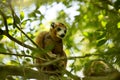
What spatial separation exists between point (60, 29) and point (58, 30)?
122 mm

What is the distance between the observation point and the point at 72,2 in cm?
690

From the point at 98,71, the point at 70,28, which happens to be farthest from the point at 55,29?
the point at 98,71

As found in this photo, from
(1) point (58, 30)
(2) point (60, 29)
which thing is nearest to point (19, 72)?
(2) point (60, 29)

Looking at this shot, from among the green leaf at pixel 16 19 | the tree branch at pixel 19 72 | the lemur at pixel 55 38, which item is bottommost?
the tree branch at pixel 19 72

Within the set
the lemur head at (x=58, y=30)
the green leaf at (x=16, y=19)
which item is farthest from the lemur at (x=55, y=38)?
the green leaf at (x=16, y=19)

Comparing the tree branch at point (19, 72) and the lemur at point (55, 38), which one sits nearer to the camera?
the tree branch at point (19, 72)

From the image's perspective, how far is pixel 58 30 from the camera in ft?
24.0

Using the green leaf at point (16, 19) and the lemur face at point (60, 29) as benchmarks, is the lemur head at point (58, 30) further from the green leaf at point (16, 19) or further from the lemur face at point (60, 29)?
the green leaf at point (16, 19)

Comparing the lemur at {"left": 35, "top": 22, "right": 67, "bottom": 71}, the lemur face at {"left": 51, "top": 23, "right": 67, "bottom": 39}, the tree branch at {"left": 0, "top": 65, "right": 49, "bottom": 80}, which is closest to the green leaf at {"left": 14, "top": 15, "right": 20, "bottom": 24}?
the tree branch at {"left": 0, "top": 65, "right": 49, "bottom": 80}

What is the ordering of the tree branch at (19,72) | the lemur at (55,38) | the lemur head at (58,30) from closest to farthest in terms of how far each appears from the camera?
the tree branch at (19,72), the lemur at (55,38), the lemur head at (58,30)

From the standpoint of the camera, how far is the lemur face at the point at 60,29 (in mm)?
7023

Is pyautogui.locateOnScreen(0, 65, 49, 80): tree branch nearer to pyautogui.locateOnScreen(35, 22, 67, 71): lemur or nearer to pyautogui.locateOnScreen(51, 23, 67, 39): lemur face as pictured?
pyautogui.locateOnScreen(35, 22, 67, 71): lemur

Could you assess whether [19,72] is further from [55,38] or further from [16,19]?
[55,38]

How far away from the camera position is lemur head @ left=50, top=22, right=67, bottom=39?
7064 mm
